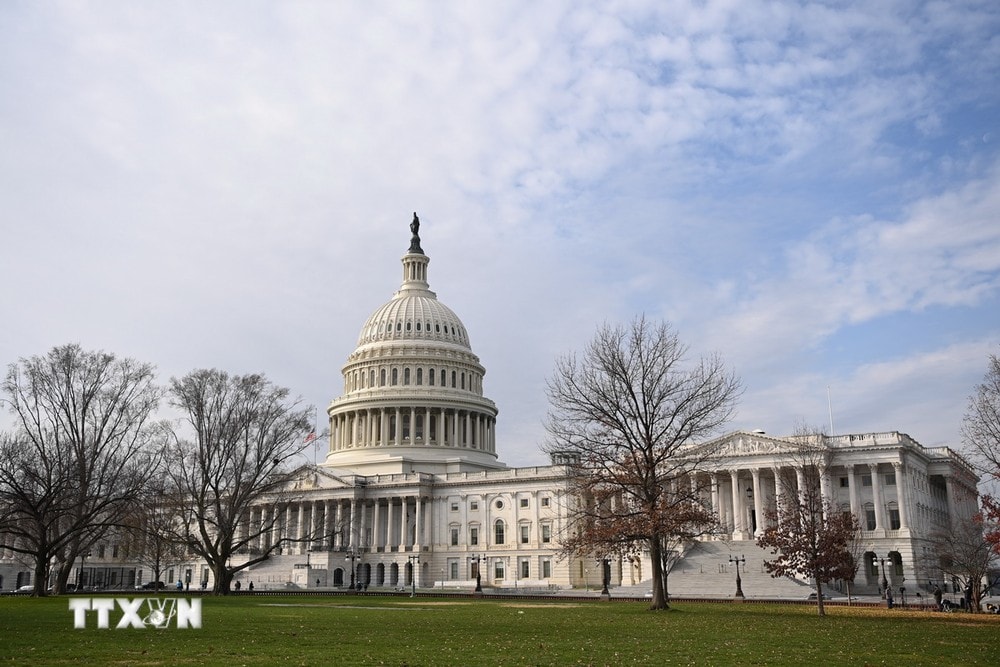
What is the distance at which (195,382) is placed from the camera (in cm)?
6788

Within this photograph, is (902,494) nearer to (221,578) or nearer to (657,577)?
(657,577)

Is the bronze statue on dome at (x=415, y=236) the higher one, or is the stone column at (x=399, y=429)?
the bronze statue on dome at (x=415, y=236)

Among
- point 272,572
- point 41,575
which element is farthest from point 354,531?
point 41,575

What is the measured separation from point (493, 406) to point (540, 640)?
374 feet

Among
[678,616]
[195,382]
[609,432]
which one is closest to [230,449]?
[195,382]

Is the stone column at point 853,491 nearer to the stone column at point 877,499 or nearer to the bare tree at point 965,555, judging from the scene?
the stone column at point 877,499

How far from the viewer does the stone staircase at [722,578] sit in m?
74.8

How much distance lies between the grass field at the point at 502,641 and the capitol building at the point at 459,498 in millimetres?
30613

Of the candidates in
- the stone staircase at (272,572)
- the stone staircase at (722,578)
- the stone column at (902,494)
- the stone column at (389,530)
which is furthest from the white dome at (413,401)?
the stone column at (902,494)

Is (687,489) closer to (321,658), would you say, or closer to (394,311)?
(321,658)

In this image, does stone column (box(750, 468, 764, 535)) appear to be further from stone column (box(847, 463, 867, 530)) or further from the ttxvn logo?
the ttxvn logo

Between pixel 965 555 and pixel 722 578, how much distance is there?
2025 centimetres

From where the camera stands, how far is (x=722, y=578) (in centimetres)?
8025

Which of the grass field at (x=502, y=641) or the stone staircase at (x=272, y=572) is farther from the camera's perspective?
the stone staircase at (x=272, y=572)
